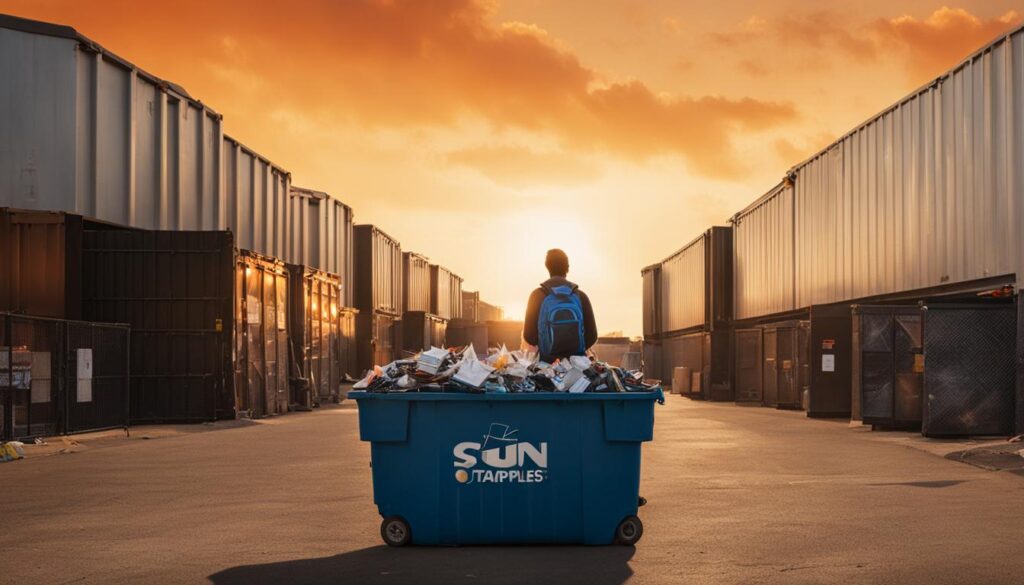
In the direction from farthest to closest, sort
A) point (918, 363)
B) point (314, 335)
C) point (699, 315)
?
point (699, 315) → point (314, 335) → point (918, 363)

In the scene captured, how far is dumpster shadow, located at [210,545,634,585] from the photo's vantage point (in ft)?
22.4

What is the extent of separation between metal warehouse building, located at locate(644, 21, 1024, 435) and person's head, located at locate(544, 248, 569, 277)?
10230 millimetres

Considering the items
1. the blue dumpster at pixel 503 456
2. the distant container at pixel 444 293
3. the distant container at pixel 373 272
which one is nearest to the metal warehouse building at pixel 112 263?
the blue dumpster at pixel 503 456

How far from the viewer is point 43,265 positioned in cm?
2080

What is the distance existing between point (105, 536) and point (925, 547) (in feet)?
18.7

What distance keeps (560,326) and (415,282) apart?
163 ft

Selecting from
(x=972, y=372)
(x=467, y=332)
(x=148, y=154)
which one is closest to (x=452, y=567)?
(x=972, y=372)

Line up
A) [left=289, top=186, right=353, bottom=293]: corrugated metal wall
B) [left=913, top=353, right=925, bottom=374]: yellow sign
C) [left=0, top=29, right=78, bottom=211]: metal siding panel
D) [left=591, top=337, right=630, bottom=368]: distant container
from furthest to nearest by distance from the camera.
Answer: [left=591, top=337, right=630, bottom=368]: distant container
[left=289, top=186, right=353, bottom=293]: corrugated metal wall
[left=0, top=29, right=78, bottom=211]: metal siding panel
[left=913, top=353, right=925, bottom=374]: yellow sign

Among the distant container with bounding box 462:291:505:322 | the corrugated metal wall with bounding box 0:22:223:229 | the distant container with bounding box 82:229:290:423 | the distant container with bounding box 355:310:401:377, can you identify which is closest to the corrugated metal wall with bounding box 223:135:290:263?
the corrugated metal wall with bounding box 0:22:223:229

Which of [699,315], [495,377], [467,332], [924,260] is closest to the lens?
[495,377]

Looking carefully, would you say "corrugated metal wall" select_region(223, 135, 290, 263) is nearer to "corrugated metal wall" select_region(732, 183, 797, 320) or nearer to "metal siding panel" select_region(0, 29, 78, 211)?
"metal siding panel" select_region(0, 29, 78, 211)

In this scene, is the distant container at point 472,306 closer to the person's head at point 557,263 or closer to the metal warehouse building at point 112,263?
the metal warehouse building at point 112,263

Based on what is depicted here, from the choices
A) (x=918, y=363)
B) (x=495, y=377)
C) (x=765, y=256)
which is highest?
(x=765, y=256)

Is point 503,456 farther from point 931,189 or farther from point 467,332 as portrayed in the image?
point 467,332
